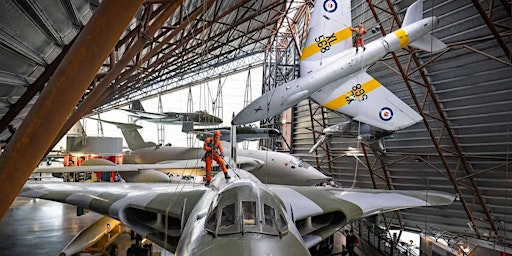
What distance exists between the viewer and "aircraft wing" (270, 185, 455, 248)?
638cm

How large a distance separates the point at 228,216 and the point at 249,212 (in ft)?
0.96

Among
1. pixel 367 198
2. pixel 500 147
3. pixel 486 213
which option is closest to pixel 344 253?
pixel 367 198

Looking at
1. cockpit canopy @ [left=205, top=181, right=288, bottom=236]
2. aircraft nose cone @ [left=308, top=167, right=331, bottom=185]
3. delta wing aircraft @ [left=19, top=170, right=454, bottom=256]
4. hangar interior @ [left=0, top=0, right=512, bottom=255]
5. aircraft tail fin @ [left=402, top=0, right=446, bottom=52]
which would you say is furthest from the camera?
aircraft nose cone @ [left=308, top=167, right=331, bottom=185]

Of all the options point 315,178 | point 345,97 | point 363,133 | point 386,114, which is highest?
point 345,97

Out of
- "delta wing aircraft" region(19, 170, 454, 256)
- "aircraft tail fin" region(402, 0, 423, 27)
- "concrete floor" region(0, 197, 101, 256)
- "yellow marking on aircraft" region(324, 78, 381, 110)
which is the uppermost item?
"aircraft tail fin" region(402, 0, 423, 27)

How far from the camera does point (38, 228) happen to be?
13.4m

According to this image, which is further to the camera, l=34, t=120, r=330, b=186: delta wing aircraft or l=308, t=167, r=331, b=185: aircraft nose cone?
l=308, t=167, r=331, b=185: aircraft nose cone

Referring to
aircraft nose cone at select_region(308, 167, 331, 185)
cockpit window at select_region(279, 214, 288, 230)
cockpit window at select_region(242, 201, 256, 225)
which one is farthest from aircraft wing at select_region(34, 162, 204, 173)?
cockpit window at select_region(279, 214, 288, 230)

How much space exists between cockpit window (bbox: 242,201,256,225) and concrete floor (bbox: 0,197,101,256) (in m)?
9.49

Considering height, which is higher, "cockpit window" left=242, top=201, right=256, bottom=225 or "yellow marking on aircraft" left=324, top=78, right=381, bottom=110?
"yellow marking on aircraft" left=324, top=78, right=381, bottom=110

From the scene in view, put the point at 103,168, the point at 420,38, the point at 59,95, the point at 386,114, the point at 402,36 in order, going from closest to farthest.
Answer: the point at 59,95 → the point at 402,36 → the point at 420,38 → the point at 386,114 → the point at 103,168

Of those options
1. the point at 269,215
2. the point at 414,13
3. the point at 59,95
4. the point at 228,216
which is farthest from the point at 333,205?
the point at 414,13

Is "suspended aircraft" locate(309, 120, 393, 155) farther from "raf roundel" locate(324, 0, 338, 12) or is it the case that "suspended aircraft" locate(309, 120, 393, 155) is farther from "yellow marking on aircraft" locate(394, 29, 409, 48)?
"raf roundel" locate(324, 0, 338, 12)

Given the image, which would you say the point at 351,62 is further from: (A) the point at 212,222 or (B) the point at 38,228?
(B) the point at 38,228
